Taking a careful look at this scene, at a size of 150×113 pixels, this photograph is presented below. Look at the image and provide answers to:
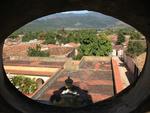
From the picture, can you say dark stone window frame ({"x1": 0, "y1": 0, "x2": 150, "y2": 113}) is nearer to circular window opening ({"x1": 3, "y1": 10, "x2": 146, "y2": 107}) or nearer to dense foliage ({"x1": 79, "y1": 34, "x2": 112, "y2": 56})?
circular window opening ({"x1": 3, "y1": 10, "x2": 146, "y2": 107})

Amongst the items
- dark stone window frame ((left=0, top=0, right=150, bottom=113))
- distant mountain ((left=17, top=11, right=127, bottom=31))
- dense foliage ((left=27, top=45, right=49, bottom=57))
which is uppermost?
distant mountain ((left=17, top=11, right=127, bottom=31))

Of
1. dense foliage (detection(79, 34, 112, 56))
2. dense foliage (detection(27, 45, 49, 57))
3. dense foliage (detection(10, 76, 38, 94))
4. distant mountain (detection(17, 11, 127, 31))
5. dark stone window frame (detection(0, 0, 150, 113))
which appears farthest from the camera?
distant mountain (detection(17, 11, 127, 31))

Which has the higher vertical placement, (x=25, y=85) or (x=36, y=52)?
(x=36, y=52)

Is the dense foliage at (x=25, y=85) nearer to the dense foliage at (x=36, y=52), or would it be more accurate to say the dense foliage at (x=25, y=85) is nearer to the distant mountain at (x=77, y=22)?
the dense foliage at (x=36, y=52)

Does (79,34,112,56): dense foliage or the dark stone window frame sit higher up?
the dark stone window frame

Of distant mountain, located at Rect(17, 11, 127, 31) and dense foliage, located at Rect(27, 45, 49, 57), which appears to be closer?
dense foliage, located at Rect(27, 45, 49, 57)

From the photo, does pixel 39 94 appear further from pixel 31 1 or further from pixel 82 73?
pixel 31 1

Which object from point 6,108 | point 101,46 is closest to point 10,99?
point 6,108

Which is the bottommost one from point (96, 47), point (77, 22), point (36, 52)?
point (36, 52)

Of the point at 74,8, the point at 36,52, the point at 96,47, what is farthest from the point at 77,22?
the point at 74,8

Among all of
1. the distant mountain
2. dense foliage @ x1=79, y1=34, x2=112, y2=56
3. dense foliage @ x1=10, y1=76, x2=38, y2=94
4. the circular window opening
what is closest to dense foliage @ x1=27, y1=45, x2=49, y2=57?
the circular window opening

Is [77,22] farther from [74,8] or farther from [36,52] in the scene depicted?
[74,8]

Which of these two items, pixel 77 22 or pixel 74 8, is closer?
pixel 74 8

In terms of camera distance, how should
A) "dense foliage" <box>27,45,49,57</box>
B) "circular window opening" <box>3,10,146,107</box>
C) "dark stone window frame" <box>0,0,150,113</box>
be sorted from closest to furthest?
"dark stone window frame" <box>0,0,150,113</box> < "circular window opening" <box>3,10,146,107</box> < "dense foliage" <box>27,45,49,57</box>
